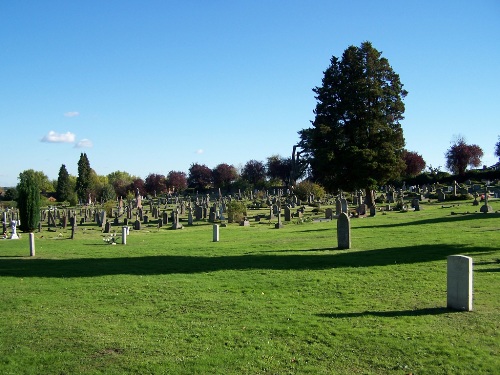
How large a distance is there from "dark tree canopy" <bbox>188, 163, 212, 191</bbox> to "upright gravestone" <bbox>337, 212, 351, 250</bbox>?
79146 millimetres

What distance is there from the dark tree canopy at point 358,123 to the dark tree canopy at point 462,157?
44.8 metres

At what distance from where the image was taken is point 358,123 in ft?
129

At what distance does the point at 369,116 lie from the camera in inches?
1524

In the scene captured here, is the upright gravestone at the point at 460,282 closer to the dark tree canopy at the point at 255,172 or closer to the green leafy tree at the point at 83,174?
the dark tree canopy at the point at 255,172

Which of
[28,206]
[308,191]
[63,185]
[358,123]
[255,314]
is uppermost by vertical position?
[358,123]

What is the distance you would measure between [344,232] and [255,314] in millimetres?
9764

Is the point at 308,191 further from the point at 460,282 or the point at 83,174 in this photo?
the point at 83,174

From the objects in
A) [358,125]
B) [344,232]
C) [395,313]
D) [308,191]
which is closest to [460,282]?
[395,313]

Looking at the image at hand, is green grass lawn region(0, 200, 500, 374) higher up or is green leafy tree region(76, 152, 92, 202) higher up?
green leafy tree region(76, 152, 92, 202)

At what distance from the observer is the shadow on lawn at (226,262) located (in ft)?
50.2

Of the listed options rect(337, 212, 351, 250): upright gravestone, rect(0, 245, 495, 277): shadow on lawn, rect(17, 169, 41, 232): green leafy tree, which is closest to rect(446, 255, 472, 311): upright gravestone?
rect(0, 245, 495, 277): shadow on lawn

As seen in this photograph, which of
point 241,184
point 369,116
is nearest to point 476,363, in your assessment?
point 369,116

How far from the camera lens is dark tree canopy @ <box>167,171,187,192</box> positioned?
323 feet

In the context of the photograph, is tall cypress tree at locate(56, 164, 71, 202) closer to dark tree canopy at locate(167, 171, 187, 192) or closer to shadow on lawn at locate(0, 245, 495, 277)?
dark tree canopy at locate(167, 171, 187, 192)
